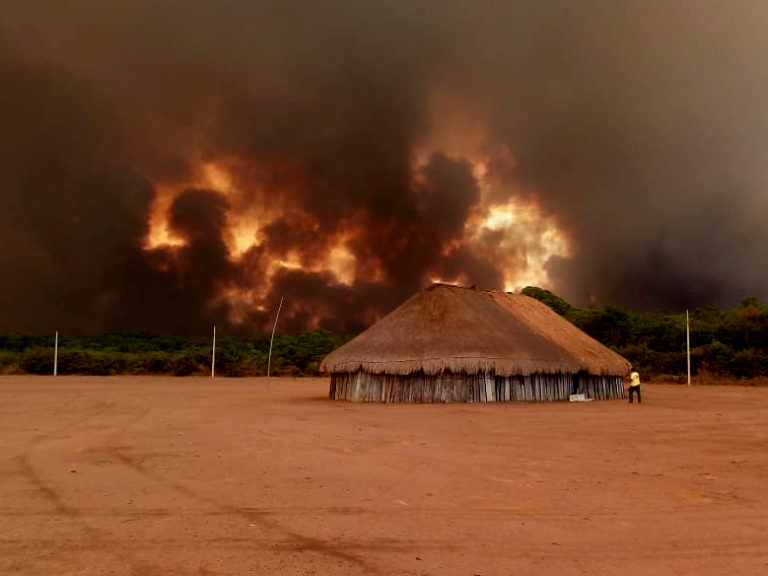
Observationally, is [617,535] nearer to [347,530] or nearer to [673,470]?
[347,530]

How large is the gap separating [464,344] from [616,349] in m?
25.3

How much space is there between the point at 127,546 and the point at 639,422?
11.5 m

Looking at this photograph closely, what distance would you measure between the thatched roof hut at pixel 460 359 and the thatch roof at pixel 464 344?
0.03m

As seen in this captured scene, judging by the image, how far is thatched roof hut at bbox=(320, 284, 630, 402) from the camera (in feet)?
62.1

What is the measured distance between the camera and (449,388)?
1902 centimetres

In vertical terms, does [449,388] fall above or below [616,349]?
below

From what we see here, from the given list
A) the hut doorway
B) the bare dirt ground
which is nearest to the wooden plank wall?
the hut doorway

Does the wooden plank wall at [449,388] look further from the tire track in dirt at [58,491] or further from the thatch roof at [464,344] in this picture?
the tire track in dirt at [58,491]

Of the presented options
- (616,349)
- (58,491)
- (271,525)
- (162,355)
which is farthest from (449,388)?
(162,355)

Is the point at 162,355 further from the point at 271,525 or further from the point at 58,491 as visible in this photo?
the point at 271,525

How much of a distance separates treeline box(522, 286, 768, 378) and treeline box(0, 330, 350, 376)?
803 inches

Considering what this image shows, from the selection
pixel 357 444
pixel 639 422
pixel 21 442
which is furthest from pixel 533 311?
pixel 21 442

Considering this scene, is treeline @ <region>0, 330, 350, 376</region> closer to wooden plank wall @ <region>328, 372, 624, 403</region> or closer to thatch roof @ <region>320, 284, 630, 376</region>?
thatch roof @ <region>320, 284, 630, 376</region>

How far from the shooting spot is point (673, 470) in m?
7.84
